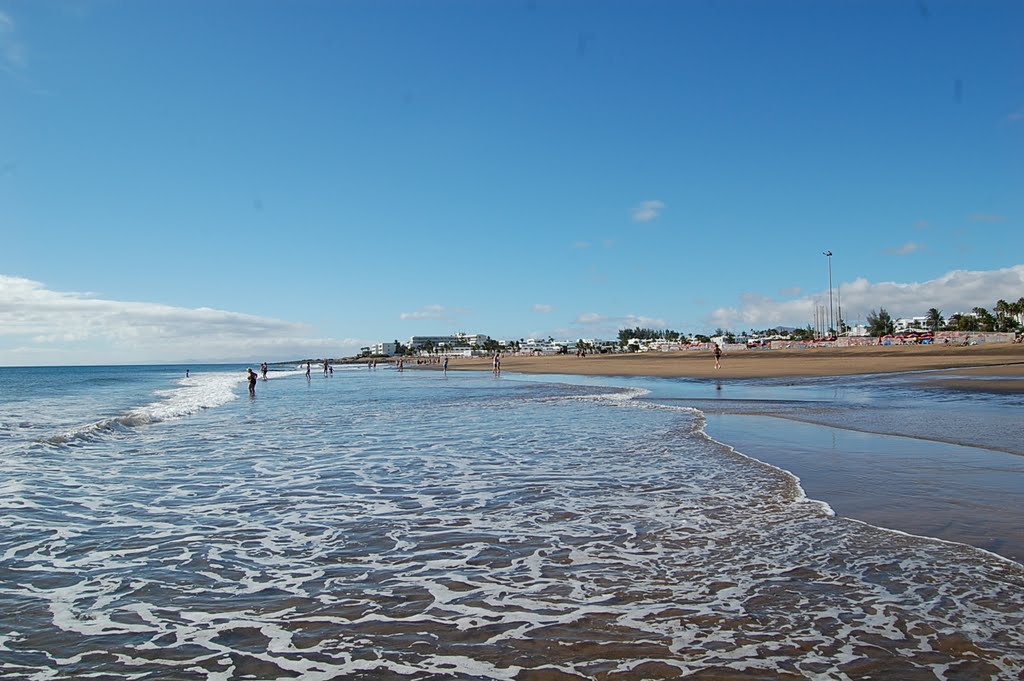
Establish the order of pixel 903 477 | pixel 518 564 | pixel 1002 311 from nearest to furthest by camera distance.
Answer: pixel 518 564 → pixel 903 477 → pixel 1002 311

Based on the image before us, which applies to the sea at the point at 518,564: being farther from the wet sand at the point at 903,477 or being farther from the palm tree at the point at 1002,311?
the palm tree at the point at 1002,311

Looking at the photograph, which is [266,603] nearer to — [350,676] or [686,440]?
[350,676]

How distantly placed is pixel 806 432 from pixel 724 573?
396 inches

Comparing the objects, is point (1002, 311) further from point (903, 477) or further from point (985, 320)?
point (903, 477)

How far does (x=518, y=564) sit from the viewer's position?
19.7 ft

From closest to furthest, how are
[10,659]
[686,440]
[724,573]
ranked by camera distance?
[10,659]
[724,573]
[686,440]

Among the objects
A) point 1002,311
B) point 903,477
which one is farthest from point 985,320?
point 903,477

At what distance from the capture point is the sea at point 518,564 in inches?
161

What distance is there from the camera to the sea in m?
4.10

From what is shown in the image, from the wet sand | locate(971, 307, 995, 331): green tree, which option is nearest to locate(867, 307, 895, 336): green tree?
locate(971, 307, 995, 331): green tree

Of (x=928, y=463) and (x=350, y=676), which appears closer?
(x=350, y=676)

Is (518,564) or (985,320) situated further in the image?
(985,320)

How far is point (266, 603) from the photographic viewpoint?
5145 mm

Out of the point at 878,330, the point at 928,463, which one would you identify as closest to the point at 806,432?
the point at 928,463
